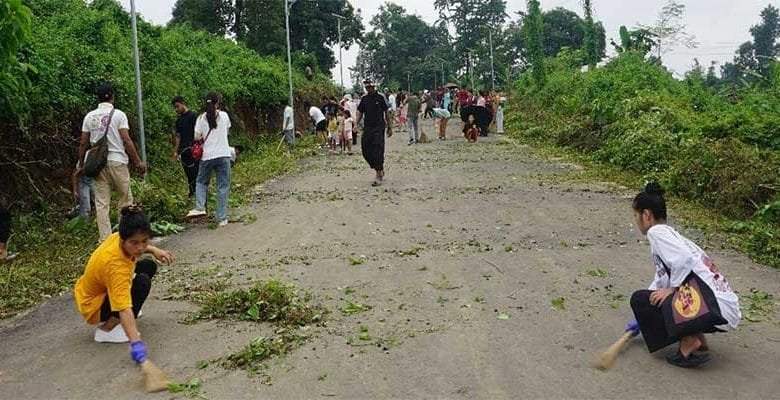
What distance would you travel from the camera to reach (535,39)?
3566 cm

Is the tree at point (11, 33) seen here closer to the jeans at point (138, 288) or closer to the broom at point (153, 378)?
the jeans at point (138, 288)

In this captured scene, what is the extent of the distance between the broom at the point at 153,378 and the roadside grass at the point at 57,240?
2292 mm

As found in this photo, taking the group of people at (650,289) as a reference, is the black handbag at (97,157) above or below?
above

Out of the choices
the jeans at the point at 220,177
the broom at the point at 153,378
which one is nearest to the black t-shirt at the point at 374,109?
the jeans at the point at 220,177

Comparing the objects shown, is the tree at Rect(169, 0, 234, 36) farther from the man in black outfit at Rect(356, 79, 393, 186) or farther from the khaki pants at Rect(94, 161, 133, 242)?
the khaki pants at Rect(94, 161, 133, 242)

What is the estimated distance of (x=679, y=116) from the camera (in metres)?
16.1

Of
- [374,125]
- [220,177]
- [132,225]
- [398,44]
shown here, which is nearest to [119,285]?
[132,225]

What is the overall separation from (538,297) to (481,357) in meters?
1.54

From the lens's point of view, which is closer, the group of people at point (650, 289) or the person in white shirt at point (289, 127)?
the group of people at point (650, 289)

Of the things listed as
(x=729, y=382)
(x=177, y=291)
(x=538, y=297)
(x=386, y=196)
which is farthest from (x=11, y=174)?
(x=729, y=382)

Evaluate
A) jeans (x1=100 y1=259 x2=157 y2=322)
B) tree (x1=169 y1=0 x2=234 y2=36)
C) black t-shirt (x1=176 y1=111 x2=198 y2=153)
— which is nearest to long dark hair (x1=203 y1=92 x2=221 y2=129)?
black t-shirt (x1=176 y1=111 x2=198 y2=153)

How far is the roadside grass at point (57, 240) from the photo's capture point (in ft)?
23.1

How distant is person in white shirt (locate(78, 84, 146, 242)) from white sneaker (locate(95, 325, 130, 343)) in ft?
10.4

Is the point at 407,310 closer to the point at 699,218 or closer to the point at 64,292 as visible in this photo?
the point at 64,292
